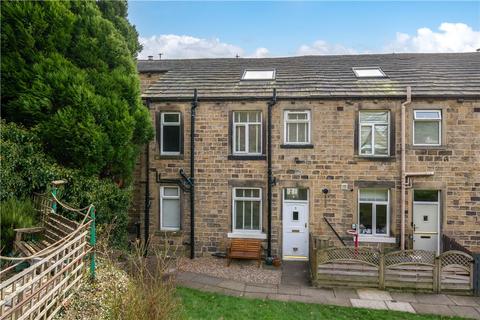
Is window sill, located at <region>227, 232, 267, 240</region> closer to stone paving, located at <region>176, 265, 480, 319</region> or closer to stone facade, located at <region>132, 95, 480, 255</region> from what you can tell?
stone facade, located at <region>132, 95, 480, 255</region>

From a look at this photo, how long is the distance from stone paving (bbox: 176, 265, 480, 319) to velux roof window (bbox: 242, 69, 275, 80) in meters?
7.24

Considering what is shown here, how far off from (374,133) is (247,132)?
167 inches

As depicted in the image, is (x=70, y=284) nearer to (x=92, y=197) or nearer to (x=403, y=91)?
(x=92, y=197)

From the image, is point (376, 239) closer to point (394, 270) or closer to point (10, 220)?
point (394, 270)

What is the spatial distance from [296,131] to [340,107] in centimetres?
163

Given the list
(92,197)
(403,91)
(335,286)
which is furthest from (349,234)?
(92,197)

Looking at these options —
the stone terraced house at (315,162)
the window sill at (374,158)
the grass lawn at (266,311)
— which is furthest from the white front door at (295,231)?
the grass lawn at (266,311)

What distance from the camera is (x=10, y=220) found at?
6.66 meters

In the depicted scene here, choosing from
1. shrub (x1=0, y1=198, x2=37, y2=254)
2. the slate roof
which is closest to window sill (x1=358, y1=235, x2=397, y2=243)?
the slate roof

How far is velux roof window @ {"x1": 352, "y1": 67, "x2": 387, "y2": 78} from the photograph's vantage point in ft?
38.6

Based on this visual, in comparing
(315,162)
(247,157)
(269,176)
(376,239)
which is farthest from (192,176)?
(376,239)

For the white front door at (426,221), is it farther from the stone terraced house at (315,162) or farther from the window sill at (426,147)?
the window sill at (426,147)

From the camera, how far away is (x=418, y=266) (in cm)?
834

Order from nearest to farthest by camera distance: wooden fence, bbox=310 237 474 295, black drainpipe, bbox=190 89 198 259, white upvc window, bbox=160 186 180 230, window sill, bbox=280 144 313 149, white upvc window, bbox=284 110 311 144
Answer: wooden fence, bbox=310 237 474 295 → window sill, bbox=280 144 313 149 → white upvc window, bbox=284 110 311 144 → black drainpipe, bbox=190 89 198 259 → white upvc window, bbox=160 186 180 230
